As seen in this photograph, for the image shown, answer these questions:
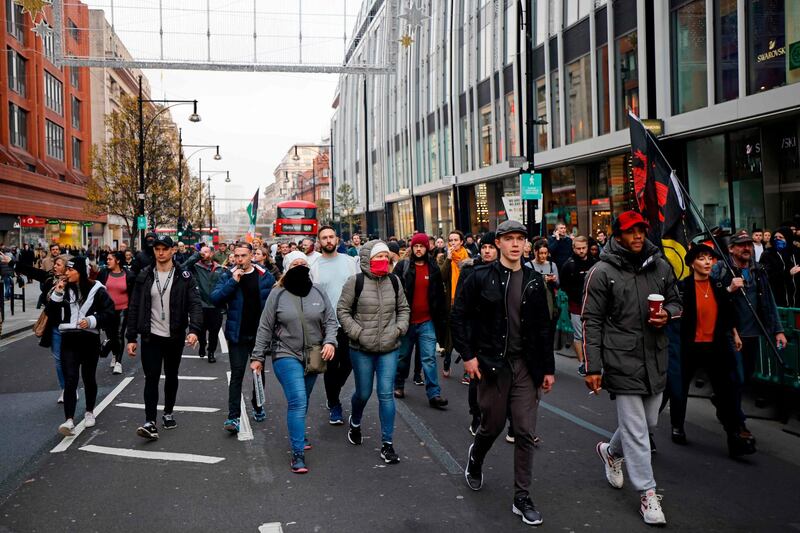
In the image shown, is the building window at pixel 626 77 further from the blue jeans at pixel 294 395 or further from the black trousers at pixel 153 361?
the blue jeans at pixel 294 395

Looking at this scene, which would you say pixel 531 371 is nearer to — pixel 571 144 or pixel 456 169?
pixel 571 144

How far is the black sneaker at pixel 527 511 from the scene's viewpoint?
464 centimetres

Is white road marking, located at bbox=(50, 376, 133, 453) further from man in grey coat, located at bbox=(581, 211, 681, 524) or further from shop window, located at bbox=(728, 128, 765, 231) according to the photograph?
shop window, located at bbox=(728, 128, 765, 231)

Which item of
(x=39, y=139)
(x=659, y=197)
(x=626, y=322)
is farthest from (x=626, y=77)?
(x=39, y=139)

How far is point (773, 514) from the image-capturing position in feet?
15.9

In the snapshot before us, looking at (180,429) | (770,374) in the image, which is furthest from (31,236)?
(770,374)

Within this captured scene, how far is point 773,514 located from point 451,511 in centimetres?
217

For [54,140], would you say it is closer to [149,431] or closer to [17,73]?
[17,73]

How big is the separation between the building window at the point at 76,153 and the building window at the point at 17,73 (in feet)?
39.2

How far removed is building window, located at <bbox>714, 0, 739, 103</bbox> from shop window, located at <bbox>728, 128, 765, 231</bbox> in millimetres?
1066

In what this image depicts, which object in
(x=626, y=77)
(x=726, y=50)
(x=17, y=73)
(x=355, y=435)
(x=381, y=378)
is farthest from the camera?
(x=17, y=73)

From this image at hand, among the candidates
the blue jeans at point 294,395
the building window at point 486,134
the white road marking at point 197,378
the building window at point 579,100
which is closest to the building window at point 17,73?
the building window at point 486,134

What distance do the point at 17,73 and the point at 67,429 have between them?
1685 inches

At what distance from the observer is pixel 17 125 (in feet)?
142
